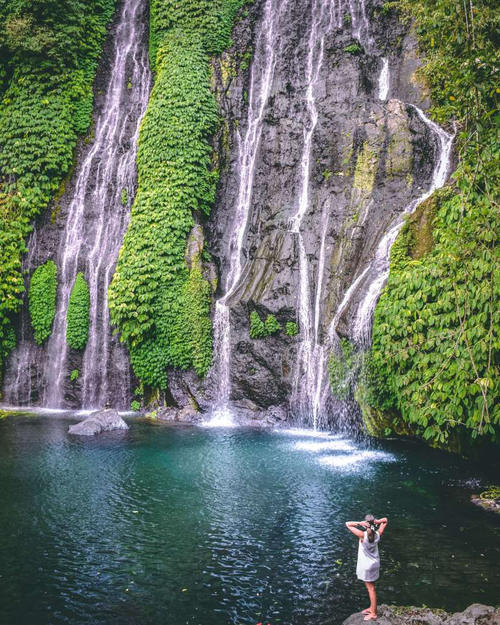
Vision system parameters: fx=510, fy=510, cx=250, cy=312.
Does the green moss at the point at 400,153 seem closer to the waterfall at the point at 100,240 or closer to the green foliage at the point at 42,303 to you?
the waterfall at the point at 100,240

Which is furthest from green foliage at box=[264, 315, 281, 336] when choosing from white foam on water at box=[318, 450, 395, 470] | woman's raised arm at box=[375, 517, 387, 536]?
woman's raised arm at box=[375, 517, 387, 536]

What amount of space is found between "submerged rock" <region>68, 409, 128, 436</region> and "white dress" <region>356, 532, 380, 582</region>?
33.1 ft

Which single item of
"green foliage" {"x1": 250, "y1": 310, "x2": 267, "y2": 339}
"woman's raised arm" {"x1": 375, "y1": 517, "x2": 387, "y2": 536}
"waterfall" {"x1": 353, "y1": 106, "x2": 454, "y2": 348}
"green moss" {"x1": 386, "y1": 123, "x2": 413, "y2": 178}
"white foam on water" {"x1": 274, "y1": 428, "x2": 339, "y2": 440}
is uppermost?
"green moss" {"x1": 386, "y1": 123, "x2": 413, "y2": 178}

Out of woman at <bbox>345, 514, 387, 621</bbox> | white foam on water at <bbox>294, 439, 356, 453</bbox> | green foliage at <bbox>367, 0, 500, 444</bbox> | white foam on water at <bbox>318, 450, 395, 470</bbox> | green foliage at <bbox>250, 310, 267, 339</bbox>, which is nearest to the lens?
woman at <bbox>345, 514, 387, 621</bbox>

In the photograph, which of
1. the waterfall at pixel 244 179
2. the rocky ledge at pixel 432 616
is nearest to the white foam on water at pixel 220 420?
the waterfall at pixel 244 179

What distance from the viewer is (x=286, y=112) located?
19250mm

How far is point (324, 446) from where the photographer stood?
518 inches

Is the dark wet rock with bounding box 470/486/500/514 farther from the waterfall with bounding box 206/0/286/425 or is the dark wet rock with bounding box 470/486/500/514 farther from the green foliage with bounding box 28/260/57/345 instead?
the green foliage with bounding box 28/260/57/345

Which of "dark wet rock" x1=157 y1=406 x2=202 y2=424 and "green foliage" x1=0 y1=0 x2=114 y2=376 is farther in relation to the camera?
"green foliage" x1=0 y1=0 x2=114 y2=376

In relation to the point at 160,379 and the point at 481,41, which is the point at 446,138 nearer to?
the point at 481,41

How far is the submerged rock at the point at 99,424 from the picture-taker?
14.4 metres

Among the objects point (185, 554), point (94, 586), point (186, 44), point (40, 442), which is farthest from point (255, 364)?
point (186, 44)

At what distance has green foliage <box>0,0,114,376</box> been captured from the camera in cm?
1883

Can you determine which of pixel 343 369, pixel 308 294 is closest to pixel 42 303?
pixel 308 294
